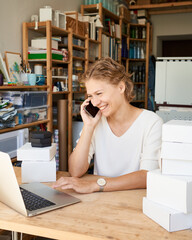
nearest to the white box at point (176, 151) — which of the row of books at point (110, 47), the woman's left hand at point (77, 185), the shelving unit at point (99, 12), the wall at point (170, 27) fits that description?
the woman's left hand at point (77, 185)

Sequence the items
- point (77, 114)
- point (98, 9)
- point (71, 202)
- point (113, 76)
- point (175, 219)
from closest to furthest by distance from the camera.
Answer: point (175, 219), point (71, 202), point (113, 76), point (77, 114), point (98, 9)

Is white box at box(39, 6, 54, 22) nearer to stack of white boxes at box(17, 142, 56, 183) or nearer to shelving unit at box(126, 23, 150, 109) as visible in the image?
stack of white boxes at box(17, 142, 56, 183)

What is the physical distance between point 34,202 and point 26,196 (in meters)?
0.07

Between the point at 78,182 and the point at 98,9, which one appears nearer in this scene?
the point at 78,182

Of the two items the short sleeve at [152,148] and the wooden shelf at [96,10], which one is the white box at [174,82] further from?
the wooden shelf at [96,10]

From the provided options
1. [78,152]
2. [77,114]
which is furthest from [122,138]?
[77,114]

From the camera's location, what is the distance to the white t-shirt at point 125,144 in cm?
171

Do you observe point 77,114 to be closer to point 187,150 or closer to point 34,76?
point 34,76

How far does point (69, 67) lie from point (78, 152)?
7.41 ft

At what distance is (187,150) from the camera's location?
3.54 feet

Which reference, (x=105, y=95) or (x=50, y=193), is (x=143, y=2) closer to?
(x=105, y=95)

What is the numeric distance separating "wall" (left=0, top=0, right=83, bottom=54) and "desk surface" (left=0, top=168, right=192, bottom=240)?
2.27 metres

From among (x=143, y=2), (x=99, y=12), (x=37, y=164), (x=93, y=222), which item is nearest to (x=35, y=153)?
(x=37, y=164)

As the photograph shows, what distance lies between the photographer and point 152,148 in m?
1.64
